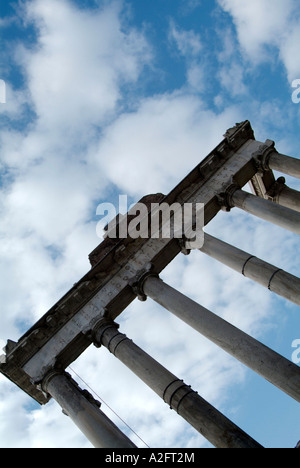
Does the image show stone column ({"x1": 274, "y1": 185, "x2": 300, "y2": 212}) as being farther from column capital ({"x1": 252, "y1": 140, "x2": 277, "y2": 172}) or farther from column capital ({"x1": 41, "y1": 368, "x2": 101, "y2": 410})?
column capital ({"x1": 41, "y1": 368, "x2": 101, "y2": 410})

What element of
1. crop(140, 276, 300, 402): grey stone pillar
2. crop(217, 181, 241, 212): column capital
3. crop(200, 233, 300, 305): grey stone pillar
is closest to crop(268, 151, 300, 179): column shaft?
crop(217, 181, 241, 212): column capital

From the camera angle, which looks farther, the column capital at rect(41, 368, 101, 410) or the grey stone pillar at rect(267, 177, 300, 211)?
the grey stone pillar at rect(267, 177, 300, 211)

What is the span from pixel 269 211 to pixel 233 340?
718cm

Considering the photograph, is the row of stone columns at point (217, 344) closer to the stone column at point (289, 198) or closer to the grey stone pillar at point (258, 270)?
the grey stone pillar at point (258, 270)

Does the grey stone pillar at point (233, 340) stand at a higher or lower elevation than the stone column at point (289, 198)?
lower

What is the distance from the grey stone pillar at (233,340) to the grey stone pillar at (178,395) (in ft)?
6.99

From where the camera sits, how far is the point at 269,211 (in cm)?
2011

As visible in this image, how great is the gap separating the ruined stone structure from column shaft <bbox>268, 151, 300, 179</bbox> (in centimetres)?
5

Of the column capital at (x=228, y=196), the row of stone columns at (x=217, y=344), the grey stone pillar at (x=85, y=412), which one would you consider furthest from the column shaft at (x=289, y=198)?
the grey stone pillar at (x=85, y=412)

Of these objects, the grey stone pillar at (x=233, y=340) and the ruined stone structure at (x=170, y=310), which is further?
the ruined stone structure at (x=170, y=310)

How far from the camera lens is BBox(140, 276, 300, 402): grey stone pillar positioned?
46.1 feet

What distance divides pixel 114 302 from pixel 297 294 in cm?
856

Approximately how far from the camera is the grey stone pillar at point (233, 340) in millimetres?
14048

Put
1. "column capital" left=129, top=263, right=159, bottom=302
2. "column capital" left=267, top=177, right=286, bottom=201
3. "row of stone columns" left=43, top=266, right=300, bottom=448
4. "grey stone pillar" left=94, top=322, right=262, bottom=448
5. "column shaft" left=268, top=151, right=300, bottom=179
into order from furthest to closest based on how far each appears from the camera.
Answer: "column capital" left=267, top=177, right=286, bottom=201 → "column shaft" left=268, top=151, right=300, bottom=179 → "column capital" left=129, top=263, right=159, bottom=302 → "row of stone columns" left=43, top=266, right=300, bottom=448 → "grey stone pillar" left=94, top=322, right=262, bottom=448
